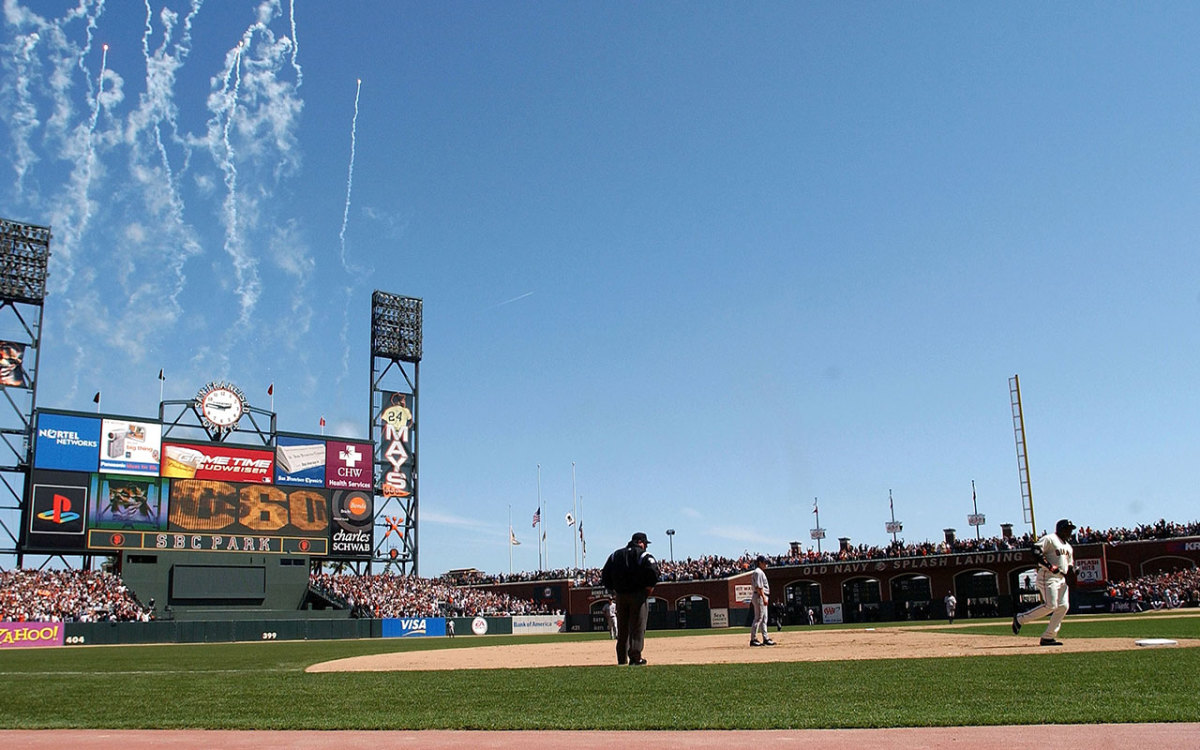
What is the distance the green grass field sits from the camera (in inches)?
259

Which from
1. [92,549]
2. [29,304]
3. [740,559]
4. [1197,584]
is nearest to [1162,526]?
[1197,584]

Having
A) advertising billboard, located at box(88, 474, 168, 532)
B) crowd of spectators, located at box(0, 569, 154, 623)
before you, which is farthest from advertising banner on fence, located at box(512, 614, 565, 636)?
advertising billboard, located at box(88, 474, 168, 532)

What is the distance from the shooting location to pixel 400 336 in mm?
69688

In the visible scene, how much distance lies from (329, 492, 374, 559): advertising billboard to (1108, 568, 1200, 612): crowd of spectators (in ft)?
136

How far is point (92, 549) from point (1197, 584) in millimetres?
52309

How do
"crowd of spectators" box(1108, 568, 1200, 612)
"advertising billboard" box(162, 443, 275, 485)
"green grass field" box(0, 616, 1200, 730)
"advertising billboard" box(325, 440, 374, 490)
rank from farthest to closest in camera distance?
"advertising billboard" box(325, 440, 374, 490), "advertising billboard" box(162, 443, 275, 485), "crowd of spectators" box(1108, 568, 1200, 612), "green grass field" box(0, 616, 1200, 730)

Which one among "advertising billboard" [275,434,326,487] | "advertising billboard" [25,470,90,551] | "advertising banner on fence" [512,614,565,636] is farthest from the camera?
"advertising banner on fence" [512,614,565,636]

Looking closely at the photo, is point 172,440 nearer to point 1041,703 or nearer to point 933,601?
point 933,601

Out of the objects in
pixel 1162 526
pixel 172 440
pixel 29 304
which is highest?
pixel 29 304

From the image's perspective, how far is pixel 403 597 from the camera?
58719 millimetres

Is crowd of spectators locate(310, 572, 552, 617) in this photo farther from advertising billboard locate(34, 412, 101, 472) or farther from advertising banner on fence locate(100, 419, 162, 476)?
advertising billboard locate(34, 412, 101, 472)

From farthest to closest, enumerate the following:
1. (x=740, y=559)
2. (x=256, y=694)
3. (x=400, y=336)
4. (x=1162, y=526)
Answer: (x=400, y=336), (x=740, y=559), (x=1162, y=526), (x=256, y=694)

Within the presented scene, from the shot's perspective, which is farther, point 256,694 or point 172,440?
point 172,440

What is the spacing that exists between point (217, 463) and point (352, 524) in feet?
29.9
